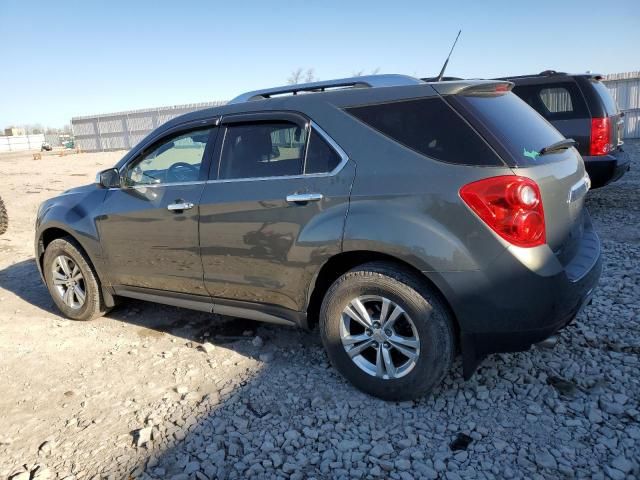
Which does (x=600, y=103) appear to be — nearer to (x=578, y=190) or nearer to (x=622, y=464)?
(x=578, y=190)

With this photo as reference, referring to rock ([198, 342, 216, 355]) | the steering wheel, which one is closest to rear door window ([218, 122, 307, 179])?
the steering wheel

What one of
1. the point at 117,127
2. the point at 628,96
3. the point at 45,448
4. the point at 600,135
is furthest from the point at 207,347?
the point at 117,127

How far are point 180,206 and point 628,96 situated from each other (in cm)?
1900

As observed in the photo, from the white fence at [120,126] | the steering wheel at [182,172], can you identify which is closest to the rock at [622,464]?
the steering wheel at [182,172]

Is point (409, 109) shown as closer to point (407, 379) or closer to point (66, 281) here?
point (407, 379)

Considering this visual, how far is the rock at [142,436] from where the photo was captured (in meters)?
2.77

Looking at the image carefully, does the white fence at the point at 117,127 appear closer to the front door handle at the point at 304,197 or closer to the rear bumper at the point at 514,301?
the front door handle at the point at 304,197

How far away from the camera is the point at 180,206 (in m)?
3.58

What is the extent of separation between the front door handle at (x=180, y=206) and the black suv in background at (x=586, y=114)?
16.7 ft

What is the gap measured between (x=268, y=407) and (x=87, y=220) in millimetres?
2383

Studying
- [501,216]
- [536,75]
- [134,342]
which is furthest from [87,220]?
[536,75]

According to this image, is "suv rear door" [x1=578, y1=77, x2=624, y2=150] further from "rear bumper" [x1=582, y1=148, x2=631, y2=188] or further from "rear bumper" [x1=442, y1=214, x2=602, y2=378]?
"rear bumper" [x1=442, y1=214, x2=602, y2=378]

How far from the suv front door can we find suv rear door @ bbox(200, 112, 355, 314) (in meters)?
0.14

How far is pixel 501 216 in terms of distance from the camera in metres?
2.50
